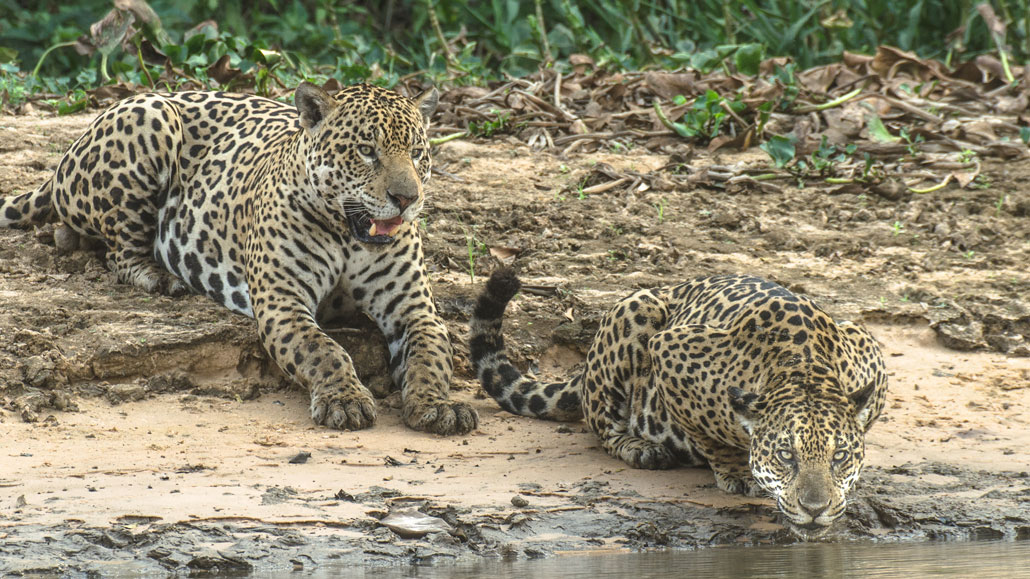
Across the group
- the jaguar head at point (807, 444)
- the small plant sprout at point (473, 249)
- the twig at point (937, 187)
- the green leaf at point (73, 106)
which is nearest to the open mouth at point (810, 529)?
the jaguar head at point (807, 444)

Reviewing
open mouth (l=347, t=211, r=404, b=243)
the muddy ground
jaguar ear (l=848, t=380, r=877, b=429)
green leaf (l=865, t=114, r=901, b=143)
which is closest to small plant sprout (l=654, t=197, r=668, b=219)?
the muddy ground

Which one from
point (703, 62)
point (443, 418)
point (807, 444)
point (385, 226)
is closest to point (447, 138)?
point (703, 62)

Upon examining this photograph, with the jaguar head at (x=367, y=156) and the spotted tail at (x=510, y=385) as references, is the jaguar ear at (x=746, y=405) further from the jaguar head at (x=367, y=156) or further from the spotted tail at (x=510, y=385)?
the jaguar head at (x=367, y=156)

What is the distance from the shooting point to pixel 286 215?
26.6 feet

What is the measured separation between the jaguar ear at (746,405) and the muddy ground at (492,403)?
0.50 metres

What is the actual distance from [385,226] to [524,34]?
7.42 metres

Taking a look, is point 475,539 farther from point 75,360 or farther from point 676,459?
point 75,360

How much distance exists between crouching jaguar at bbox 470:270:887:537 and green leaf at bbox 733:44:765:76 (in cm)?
490

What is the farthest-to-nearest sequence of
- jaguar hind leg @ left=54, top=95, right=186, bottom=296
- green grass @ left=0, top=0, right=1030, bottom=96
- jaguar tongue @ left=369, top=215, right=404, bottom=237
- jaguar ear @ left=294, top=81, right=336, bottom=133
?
green grass @ left=0, top=0, right=1030, bottom=96
jaguar hind leg @ left=54, top=95, right=186, bottom=296
jaguar ear @ left=294, top=81, right=336, bottom=133
jaguar tongue @ left=369, top=215, right=404, bottom=237

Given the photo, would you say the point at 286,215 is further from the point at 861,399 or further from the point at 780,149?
the point at 780,149

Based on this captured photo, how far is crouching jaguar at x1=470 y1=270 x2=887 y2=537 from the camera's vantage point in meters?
5.64

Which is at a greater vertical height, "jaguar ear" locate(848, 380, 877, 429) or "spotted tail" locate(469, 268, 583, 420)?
"jaguar ear" locate(848, 380, 877, 429)

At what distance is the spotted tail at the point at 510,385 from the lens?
772cm

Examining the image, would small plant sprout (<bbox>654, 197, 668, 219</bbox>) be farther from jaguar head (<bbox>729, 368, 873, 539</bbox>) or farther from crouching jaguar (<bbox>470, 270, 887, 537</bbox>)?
jaguar head (<bbox>729, 368, 873, 539</bbox>)
